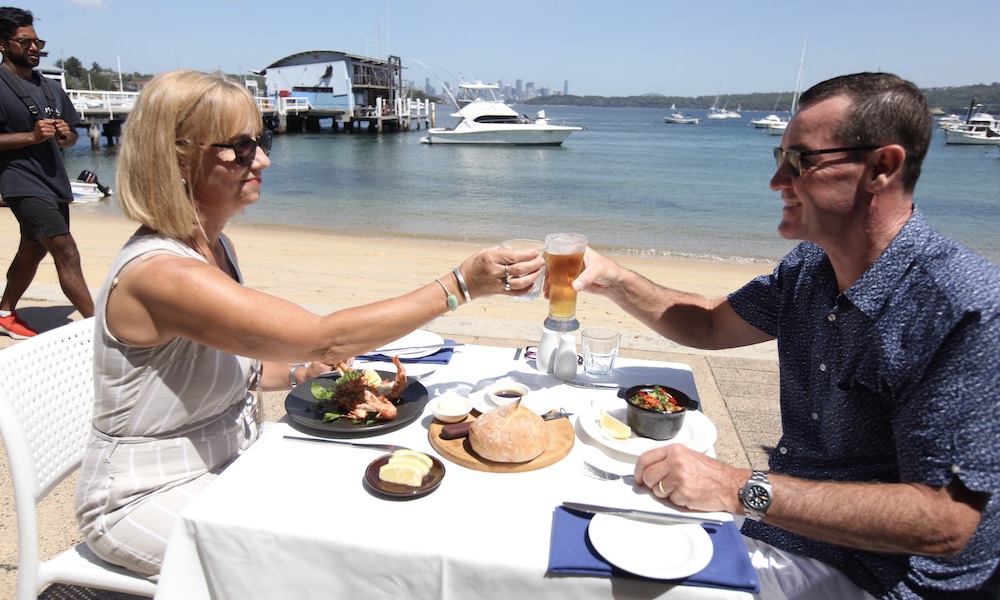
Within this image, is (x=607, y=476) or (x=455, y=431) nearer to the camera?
(x=607, y=476)

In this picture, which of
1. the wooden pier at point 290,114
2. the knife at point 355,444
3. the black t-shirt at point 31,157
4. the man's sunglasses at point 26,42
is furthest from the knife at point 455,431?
the wooden pier at point 290,114

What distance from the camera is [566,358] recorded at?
2334 mm

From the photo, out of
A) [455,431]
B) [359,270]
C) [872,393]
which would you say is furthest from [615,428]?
[359,270]

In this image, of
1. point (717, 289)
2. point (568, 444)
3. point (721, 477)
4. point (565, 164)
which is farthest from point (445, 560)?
point (565, 164)

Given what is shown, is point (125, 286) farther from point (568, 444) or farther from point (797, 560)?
point (797, 560)

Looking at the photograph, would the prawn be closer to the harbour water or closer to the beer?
the beer

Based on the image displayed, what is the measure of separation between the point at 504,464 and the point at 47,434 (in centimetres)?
155

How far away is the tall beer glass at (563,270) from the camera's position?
210cm

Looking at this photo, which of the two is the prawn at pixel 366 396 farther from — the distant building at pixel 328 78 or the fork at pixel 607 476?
the distant building at pixel 328 78

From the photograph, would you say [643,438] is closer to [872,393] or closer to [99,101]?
[872,393]

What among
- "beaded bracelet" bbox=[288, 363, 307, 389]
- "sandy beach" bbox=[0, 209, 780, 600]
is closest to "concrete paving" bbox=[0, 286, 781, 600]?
"sandy beach" bbox=[0, 209, 780, 600]

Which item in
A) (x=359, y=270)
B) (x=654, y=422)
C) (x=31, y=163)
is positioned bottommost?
(x=359, y=270)

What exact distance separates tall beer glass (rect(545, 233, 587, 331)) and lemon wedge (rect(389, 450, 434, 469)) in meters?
0.81

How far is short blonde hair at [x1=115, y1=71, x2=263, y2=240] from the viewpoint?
6.35ft
